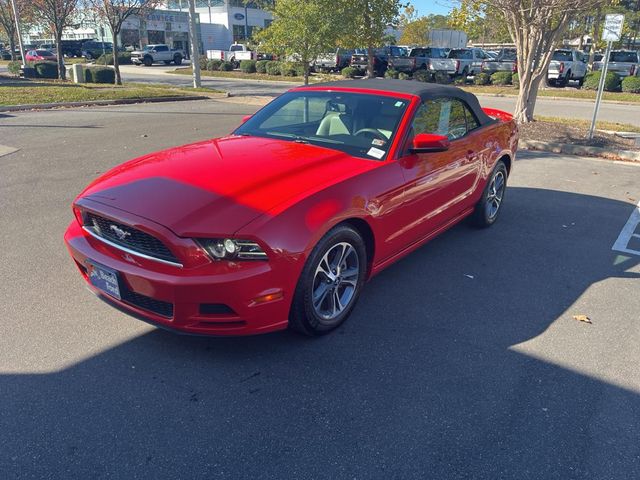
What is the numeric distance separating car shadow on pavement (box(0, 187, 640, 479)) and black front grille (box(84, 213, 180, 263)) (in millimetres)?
710

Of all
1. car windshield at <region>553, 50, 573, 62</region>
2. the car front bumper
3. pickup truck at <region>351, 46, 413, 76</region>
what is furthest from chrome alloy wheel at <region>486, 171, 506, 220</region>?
pickup truck at <region>351, 46, 413, 76</region>

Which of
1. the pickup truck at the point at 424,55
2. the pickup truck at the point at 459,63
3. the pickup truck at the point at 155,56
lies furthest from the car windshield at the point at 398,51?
the pickup truck at the point at 155,56

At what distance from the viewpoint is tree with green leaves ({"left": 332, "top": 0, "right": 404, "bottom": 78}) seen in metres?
17.2

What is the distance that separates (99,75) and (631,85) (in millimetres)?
24474

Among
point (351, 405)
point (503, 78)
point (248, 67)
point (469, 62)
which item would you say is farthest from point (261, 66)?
point (351, 405)

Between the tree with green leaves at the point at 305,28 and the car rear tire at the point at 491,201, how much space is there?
11168 millimetres

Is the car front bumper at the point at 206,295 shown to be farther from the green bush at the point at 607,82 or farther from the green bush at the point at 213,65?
the green bush at the point at 213,65

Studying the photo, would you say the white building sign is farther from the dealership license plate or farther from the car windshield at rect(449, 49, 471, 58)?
the car windshield at rect(449, 49, 471, 58)

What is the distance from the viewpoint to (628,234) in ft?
19.2

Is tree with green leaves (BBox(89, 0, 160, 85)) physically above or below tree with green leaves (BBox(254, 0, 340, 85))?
above

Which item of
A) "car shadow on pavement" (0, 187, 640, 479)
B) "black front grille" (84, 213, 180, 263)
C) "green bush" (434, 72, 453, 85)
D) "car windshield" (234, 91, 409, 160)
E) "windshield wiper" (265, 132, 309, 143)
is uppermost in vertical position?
"car windshield" (234, 91, 409, 160)

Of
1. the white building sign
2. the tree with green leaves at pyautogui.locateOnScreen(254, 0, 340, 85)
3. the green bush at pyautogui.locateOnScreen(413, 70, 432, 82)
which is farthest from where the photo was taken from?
the green bush at pyautogui.locateOnScreen(413, 70, 432, 82)

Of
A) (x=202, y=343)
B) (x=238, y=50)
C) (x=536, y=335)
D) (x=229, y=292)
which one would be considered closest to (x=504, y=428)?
(x=536, y=335)

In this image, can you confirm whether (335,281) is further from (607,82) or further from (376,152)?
(607,82)
